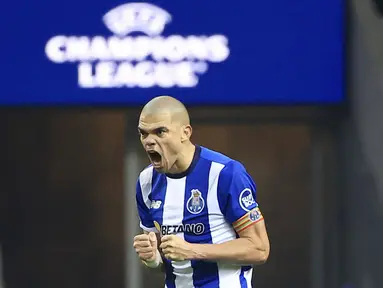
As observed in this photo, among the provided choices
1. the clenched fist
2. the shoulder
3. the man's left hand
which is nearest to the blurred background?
the shoulder

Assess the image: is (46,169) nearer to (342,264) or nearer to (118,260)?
(118,260)

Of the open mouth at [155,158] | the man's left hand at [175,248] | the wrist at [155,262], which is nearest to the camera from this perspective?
the man's left hand at [175,248]

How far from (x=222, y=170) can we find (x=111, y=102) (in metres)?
3.32

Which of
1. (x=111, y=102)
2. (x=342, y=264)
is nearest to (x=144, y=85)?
(x=111, y=102)

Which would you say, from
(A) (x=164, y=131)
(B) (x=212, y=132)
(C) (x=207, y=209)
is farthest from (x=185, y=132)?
(B) (x=212, y=132)

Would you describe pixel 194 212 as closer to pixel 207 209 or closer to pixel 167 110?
pixel 207 209

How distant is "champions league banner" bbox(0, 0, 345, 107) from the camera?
6.89 metres

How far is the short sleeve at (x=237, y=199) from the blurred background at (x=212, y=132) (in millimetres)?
3148

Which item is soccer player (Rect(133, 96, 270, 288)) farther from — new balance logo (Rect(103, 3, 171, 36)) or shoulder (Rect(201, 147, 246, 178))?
new balance logo (Rect(103, 3, 171, 36))

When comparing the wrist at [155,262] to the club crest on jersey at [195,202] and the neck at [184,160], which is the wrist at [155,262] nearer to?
the club crest on jersey at [195,202]

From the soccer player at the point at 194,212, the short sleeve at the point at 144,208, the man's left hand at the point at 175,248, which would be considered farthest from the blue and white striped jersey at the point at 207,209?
the man's left hand at the point at 175,248

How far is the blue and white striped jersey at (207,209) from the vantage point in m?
3.74

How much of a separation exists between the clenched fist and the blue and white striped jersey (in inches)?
5.4

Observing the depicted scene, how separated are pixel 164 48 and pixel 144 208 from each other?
302 cm
